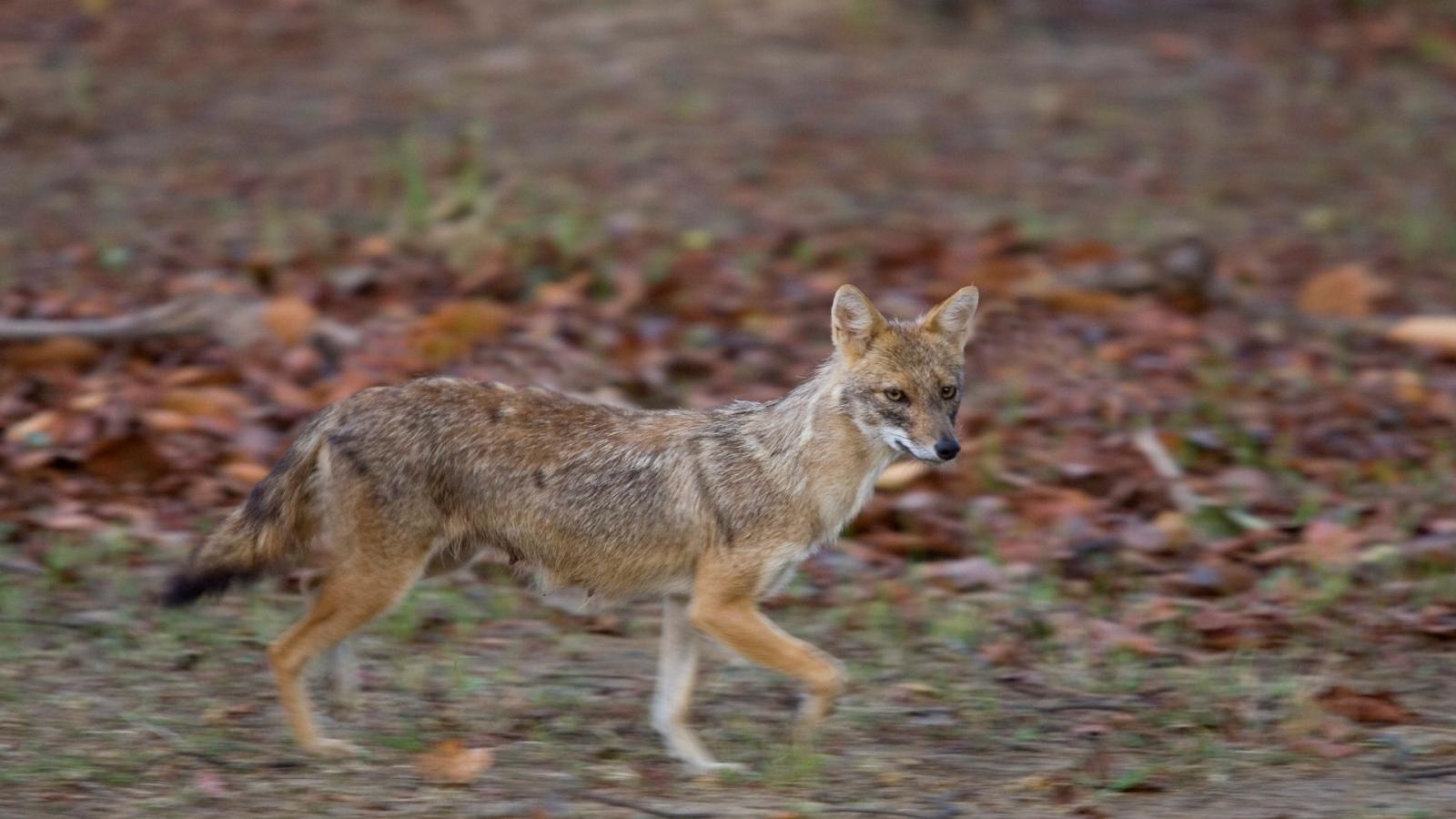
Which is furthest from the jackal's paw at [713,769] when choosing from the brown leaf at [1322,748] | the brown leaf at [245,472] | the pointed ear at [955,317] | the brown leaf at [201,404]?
the brown leaf at [201,404]

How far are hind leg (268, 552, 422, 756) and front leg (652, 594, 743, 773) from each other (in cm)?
103

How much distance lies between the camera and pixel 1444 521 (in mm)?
9031

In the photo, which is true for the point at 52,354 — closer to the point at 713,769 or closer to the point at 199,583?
the point at 199,583

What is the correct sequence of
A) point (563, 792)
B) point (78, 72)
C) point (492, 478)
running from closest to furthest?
1. point (563, 792)
2. point (492, 478)
3. point (78, 72)

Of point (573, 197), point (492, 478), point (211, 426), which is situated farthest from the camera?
point (573, 197)

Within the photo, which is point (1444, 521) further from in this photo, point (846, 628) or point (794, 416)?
point (794, 416)

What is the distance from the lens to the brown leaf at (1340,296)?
12812mm

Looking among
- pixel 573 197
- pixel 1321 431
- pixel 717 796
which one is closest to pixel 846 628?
pixel 717 796

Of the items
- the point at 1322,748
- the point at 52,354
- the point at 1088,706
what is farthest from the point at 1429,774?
the point at 52,354

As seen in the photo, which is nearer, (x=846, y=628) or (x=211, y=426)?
(x=846, y=628)

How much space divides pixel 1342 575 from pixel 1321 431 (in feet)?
7.52

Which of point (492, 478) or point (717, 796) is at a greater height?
point (492, 478)

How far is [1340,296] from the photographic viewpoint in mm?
12828

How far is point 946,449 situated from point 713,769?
1455 mm
